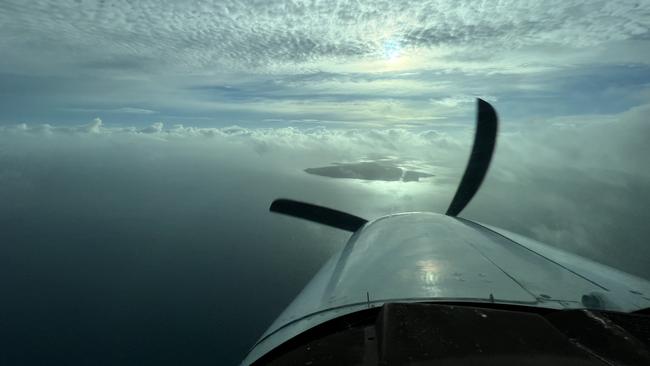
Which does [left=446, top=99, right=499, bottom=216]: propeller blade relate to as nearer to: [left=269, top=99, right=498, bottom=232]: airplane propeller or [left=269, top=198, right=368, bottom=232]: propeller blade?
[left=269, top=99, right=498, bottom=232]: airplane propeller

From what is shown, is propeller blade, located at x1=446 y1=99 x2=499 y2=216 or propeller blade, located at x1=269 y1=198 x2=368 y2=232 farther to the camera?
propeller blade, located at x1=269 y1=198 x2=368 y2=232

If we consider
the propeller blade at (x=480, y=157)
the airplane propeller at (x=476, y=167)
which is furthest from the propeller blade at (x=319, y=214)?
the propeller blade at (x=480, y=157)

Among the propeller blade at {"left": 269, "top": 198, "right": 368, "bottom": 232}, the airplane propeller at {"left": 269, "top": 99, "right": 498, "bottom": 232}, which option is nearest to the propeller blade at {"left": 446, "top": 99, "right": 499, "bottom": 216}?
the airplane propeller at {"left": 269, "top": 99, "right": 498, "bottom": 232}

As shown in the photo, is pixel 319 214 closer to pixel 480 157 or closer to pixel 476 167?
pixel 476 167

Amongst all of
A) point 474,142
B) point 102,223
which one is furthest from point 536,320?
point 102,223

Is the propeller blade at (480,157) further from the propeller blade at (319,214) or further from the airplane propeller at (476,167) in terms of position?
the propeller blade at (319,214)

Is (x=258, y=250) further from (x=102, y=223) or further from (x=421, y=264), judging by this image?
(x=421, y=264)

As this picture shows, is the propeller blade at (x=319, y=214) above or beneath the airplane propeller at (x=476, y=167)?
beneath
